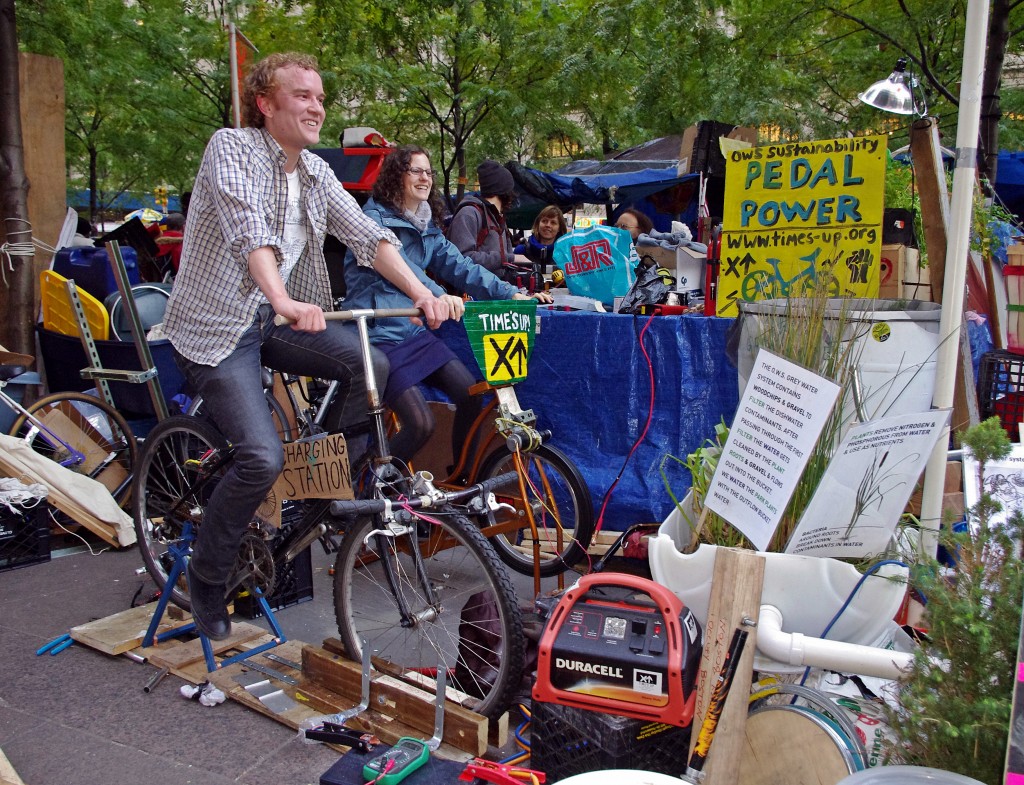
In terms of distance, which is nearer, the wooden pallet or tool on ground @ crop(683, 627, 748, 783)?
tool on ground @ crop(683, 627, 748, 783)

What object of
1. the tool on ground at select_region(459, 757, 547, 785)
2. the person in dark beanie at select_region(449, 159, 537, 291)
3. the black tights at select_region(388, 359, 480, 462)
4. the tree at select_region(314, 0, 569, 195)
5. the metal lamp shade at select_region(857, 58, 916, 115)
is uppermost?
the tree at select_region(314, 0, 569, 195)

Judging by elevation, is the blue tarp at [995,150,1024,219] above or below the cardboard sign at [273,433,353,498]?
above

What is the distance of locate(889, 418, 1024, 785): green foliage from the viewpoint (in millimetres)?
1878

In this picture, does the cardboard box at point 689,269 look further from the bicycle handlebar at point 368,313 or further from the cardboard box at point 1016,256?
the bicycle handlebar at point 368,313

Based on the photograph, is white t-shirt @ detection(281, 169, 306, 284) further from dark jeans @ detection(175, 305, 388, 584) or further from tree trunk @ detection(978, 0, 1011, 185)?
tree trunk @ detection(978, 0, 1011, 185)

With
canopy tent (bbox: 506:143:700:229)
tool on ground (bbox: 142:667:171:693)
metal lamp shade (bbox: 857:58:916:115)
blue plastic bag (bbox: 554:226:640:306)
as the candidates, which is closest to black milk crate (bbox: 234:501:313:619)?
tool on ground (bbox: 142:667:171:693)

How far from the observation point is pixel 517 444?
4.21m

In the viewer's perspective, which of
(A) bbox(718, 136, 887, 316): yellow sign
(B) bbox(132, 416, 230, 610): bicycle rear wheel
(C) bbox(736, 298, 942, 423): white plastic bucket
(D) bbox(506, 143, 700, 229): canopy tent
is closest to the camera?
(C) bbox(736, 298, 942, 423): white plastic bucket

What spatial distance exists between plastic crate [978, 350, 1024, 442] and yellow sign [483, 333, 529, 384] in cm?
260

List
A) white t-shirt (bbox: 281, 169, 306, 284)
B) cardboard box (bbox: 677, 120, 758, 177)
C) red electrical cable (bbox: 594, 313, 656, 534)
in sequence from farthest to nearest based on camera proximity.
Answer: cardboard box (bbox: 677, 120, 758, 177)
red electrical cable (bbox: 594, 313, 656, 534)
white t-shirt (bbox: 281, 169, 306, 284)

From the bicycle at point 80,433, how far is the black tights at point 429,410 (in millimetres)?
2386

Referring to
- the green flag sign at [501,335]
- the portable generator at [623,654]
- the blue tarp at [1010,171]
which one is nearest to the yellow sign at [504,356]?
the green flag sign at [501,335]

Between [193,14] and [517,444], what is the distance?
13.8 metres

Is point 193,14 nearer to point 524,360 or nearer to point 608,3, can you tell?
point 608,3
